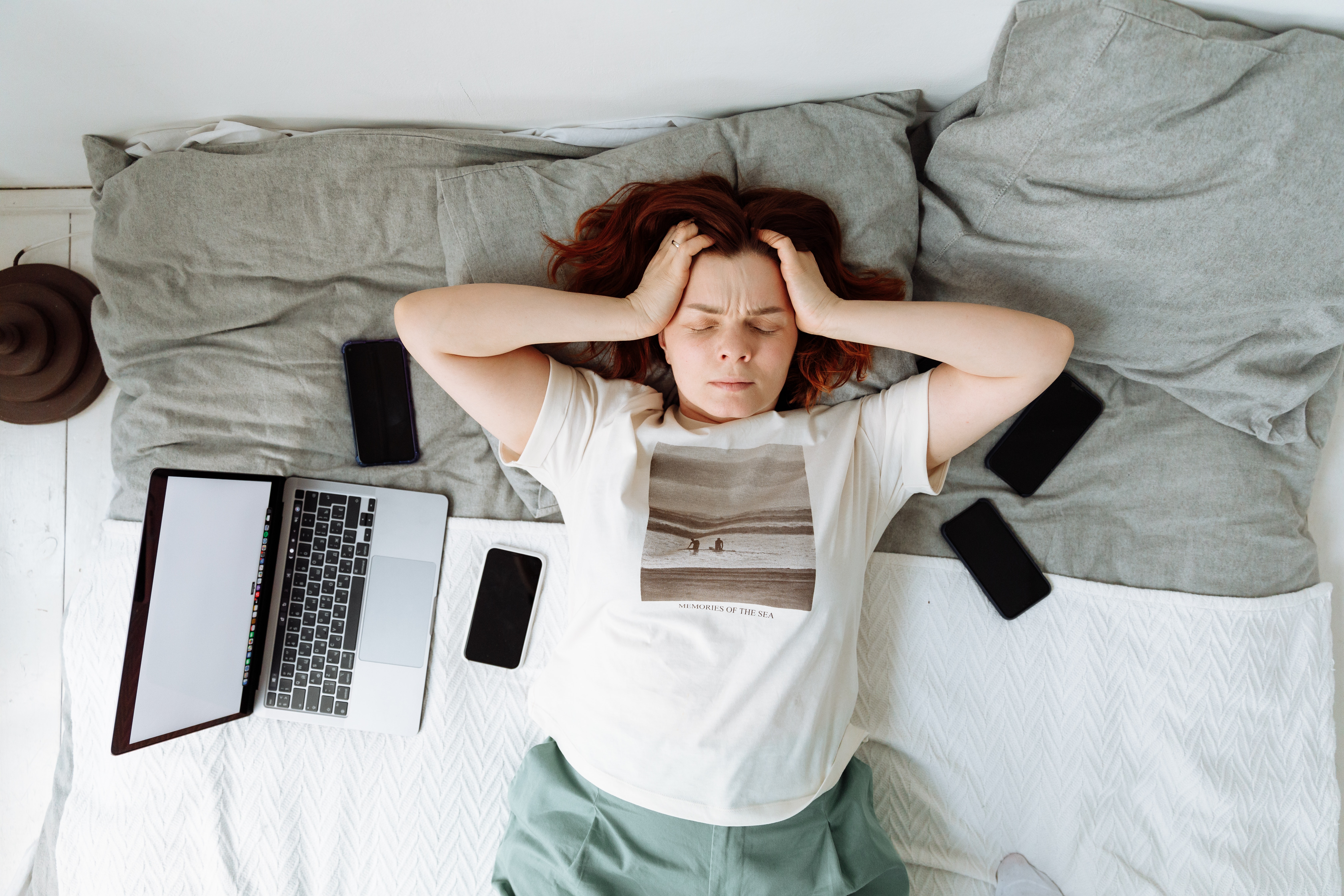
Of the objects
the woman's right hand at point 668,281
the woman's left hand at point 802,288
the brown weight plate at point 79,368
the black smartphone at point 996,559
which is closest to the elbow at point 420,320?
the woman's right hand at point 668,281

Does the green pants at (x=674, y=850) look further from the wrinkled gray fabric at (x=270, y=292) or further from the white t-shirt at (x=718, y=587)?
the wrinkled gray fabric at (x=270, y=292)

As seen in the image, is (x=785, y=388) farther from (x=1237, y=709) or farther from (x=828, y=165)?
(x=1237, y=709)

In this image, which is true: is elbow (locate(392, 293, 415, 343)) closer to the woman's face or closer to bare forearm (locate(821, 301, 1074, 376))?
the woman's face

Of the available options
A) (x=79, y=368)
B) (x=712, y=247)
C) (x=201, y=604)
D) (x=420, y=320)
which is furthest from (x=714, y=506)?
(x=79, y=368)

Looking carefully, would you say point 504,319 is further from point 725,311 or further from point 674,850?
point 674,850

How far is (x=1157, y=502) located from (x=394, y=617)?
1429 millimetres

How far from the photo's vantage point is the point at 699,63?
3.81ft

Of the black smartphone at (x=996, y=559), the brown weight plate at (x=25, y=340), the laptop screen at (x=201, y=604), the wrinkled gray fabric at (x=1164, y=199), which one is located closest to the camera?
the wrinkled gray fabric at (x=1164, y=199)

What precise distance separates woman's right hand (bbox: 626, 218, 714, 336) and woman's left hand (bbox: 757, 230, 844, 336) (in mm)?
102

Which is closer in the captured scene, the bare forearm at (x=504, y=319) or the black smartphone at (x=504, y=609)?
the bare forearm at (x=504, y=319)

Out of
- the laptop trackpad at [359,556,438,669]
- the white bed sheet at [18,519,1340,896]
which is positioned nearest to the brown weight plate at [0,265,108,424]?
the white bed sheet at [18,519,1340,896]

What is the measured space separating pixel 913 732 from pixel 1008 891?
0.30m

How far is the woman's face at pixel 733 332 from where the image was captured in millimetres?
1039

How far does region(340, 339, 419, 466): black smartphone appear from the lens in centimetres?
131
